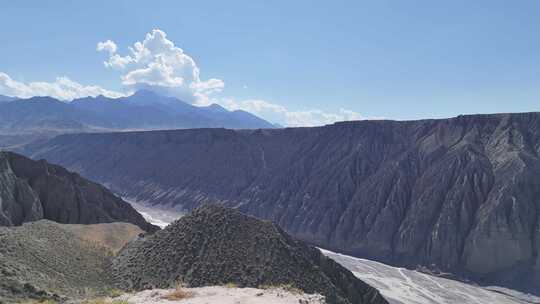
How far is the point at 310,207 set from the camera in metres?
106

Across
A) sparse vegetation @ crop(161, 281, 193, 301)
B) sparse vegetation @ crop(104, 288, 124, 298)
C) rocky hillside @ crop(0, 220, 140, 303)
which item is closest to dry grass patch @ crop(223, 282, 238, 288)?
sparse vegetation @ crop(161, 281, 193, 301)

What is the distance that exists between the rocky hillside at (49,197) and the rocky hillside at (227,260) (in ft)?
63.9

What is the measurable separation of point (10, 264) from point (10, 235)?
5301 millimetres

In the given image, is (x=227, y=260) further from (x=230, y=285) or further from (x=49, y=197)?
(x=49, y=197)

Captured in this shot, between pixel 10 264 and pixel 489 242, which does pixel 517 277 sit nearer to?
pixel 489 242

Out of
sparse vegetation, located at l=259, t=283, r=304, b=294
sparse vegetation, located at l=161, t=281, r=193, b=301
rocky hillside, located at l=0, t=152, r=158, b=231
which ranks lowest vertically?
sparse vegetation, located at l=161, t=281, r=193, b=301

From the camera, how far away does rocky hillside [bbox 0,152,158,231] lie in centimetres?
5044

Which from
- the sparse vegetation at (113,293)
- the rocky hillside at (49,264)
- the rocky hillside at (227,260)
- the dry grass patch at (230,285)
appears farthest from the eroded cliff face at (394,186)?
the sparse vegetation at (113,293)

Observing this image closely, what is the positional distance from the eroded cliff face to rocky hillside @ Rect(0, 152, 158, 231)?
45.7 metres

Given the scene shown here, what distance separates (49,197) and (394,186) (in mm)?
63539

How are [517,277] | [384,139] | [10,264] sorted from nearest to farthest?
[10,264], [517,277], [384,139]

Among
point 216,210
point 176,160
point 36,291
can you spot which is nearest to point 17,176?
point 216,210

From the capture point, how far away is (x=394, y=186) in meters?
97.1

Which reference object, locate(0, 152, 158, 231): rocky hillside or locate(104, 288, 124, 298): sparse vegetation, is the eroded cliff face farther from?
locate(104, 288, 124, 298): sparse vegetation
